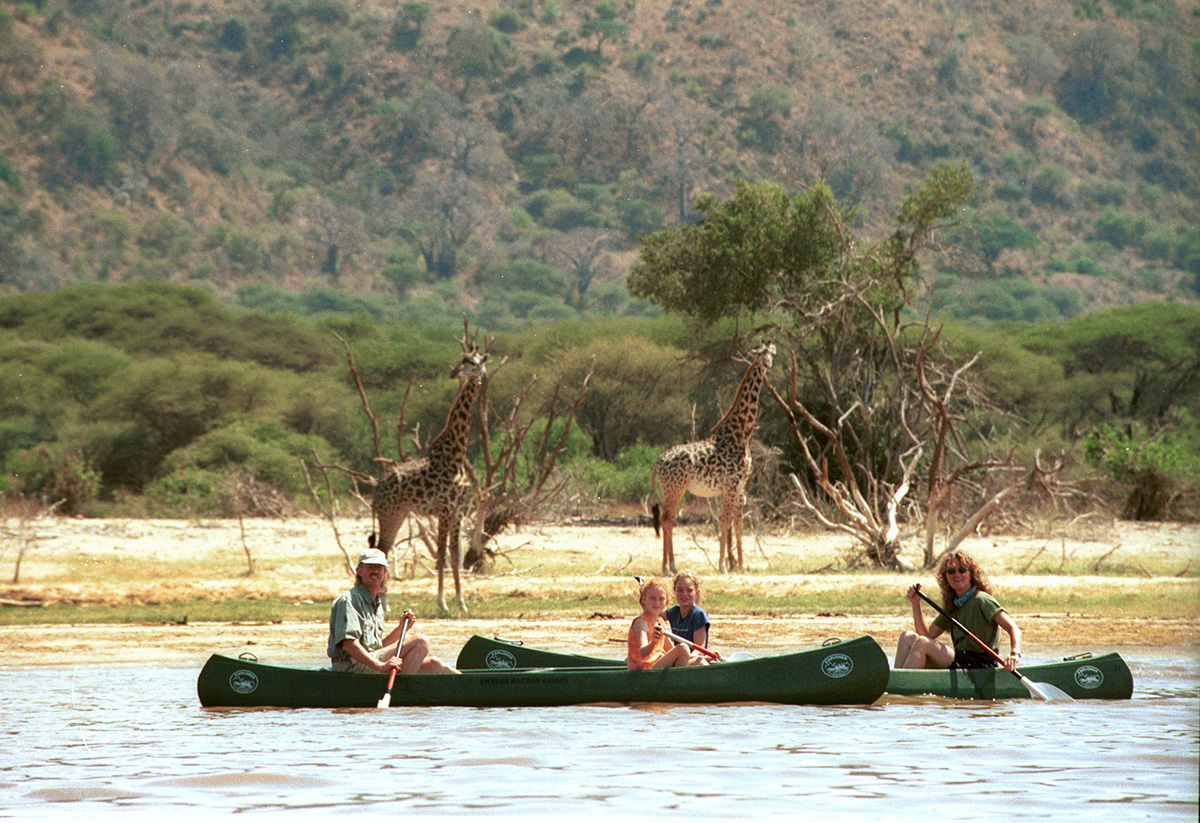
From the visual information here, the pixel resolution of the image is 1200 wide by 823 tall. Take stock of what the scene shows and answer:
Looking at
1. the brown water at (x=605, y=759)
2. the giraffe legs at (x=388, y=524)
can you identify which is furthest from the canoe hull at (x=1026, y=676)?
the giraffe legs at (x=388, y=524)

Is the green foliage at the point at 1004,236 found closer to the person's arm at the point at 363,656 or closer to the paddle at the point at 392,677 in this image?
the paddle at the point at 392,677

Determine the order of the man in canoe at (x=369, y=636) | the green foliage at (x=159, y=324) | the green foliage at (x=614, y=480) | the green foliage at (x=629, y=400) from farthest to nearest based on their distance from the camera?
the green foliage at (x=159, y=324) < the green foliage at (x=629, y=400) < the green foliage at (x=614, y=480) < the man in canoe at (x=369, y=636)

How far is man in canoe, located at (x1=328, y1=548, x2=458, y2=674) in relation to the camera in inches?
379

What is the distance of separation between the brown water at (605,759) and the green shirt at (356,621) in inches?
17.3

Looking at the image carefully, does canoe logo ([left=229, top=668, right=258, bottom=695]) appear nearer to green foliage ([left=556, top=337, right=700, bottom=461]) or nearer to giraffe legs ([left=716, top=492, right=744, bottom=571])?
giraffe legs ([left=716, top=492, right=744, bottom=571])

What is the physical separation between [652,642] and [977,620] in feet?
6.70

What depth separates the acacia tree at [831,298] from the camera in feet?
70.5

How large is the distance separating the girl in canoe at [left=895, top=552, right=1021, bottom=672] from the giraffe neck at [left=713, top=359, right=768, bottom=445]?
7.71 metres

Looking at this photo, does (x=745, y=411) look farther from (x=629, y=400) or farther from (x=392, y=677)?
(x=629, y=400)

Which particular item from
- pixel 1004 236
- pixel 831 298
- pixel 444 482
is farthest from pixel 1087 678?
pixel 1004 236

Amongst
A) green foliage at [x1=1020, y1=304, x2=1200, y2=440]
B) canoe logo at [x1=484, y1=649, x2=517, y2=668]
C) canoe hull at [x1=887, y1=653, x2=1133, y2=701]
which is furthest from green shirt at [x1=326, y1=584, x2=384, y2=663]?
green foliage at [x1=1020, y1=304, x2=1200, y2=440]

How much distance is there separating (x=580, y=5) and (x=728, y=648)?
94.4 metres

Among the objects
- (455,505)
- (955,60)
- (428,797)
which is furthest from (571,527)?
(955,60)

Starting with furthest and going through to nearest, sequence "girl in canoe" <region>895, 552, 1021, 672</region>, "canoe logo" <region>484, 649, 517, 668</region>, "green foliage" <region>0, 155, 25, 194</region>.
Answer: "green foliage" <region>0, 155, 25, 194</region> → "canoe logo" <region>484, 649, 517, 668</region> → "girl in canoe" <region>895, 552, 1021, 672</region>
